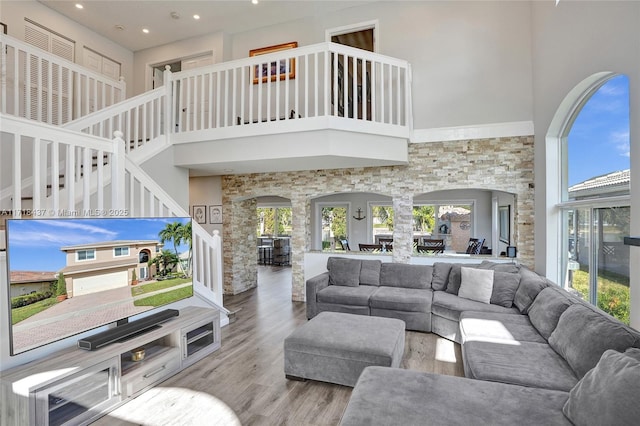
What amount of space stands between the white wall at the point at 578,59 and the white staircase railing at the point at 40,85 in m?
5.90

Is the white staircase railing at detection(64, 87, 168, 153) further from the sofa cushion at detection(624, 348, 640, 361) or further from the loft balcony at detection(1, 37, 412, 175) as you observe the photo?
the sofa cushion at detection(624, 348, 640, 361)

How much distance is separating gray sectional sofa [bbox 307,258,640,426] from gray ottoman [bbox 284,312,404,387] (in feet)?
1.83

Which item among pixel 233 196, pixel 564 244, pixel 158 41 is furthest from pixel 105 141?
pixel 564 244

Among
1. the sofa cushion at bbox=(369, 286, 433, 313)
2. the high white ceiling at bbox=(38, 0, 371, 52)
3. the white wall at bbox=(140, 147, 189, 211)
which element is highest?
the high white ceiling at bbox=(38, 0, 371, 52)

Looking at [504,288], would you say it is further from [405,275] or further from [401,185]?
[401,185]

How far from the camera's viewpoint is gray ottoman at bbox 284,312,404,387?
8.95ft

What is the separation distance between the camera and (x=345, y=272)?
5.05 m

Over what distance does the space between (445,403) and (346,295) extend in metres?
2.72

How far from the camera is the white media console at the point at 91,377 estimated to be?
6.67ft

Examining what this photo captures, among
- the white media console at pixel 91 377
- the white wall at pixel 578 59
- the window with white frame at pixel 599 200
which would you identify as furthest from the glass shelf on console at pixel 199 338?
the window with white frame at pixel 599 200

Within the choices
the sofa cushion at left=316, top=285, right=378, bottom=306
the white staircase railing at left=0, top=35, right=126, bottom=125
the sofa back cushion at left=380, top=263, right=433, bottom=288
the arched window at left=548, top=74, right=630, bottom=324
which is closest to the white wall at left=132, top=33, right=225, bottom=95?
the white staircase railing at left=0, top=35, right=126, bottom=125

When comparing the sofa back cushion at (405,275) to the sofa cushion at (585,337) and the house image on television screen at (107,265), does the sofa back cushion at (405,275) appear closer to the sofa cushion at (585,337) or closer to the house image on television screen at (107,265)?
the sofa cushion at (585,337)

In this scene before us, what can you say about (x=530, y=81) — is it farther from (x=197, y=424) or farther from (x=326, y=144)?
(x=197, y=424)

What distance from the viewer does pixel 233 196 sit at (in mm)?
6410
